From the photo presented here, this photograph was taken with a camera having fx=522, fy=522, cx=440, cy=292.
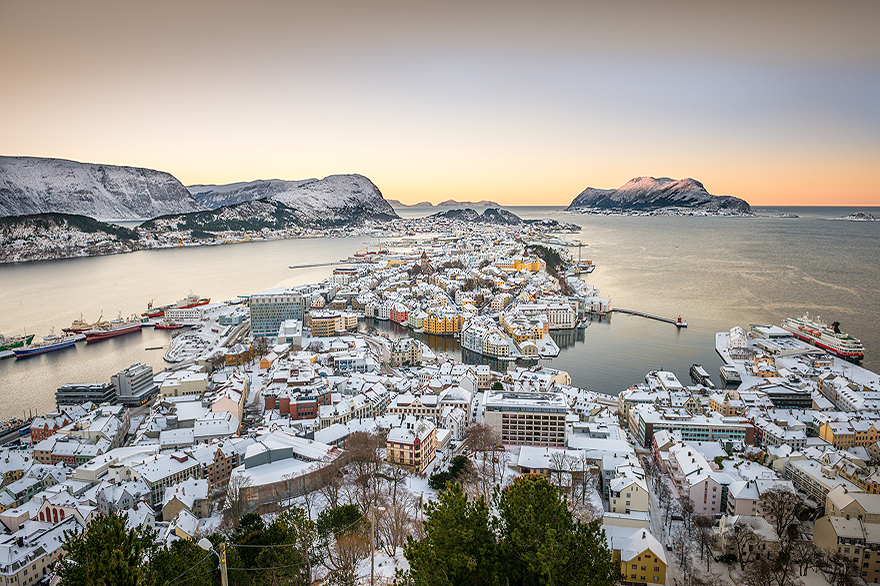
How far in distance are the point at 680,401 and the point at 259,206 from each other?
47.1 m

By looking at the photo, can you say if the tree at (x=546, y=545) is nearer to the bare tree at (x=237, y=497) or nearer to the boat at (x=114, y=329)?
the bare tree at (x=237, y=497)

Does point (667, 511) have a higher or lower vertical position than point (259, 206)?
lower

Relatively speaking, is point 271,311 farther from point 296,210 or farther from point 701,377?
point 296,210

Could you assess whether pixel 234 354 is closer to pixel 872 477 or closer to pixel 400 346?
pixel 400 346

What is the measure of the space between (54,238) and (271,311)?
23453 mm

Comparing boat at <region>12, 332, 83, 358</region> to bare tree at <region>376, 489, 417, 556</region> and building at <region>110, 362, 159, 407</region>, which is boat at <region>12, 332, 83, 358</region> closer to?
building at <region>110, 362, 159, 407</region>

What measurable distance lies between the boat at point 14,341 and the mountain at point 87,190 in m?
35.9

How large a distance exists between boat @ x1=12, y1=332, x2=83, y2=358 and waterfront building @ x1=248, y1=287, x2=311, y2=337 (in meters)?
4.46

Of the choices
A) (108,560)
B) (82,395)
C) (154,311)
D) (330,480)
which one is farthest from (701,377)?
(154,311)

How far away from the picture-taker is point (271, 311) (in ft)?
48.2

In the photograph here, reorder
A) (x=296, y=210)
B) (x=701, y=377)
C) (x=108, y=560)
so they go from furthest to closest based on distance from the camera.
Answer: (x=296, y=210) → (x=701, y=377) → (x=108, y=560)

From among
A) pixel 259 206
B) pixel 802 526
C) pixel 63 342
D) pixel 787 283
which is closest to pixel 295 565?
pixel 802 526

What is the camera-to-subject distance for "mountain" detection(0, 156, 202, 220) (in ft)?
141

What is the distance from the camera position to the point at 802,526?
5.25 m
